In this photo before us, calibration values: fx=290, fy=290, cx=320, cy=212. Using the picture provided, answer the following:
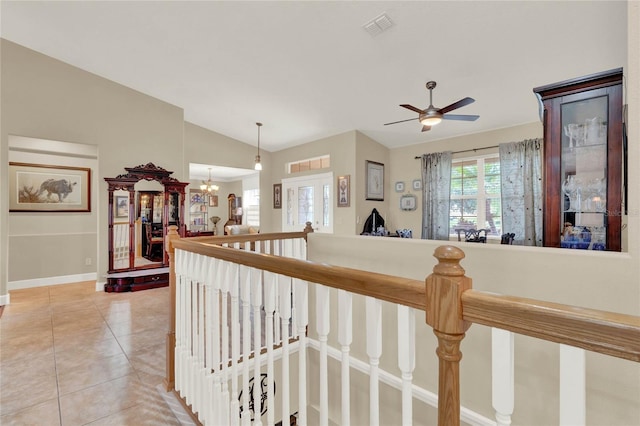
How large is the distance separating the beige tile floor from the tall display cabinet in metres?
2.79

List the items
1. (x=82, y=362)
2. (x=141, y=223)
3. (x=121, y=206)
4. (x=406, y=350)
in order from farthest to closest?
(x=141, y=223) → (x=121, y=206) → (x=82, y=362) → (x=406, y=350)

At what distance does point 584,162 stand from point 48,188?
22.5ft

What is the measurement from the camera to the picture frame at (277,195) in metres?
6.97

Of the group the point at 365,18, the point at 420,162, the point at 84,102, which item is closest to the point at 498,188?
the point at 420,162

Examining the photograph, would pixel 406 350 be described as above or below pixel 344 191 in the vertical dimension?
below

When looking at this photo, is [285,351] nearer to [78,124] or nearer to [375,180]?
[375,180]

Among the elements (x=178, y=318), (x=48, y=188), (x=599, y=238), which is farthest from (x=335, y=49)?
(x=48, y=188)

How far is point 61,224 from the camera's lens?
193 inches

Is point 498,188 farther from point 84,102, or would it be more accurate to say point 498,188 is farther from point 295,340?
point 84,102

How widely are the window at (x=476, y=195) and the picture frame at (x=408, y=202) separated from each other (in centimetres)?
67

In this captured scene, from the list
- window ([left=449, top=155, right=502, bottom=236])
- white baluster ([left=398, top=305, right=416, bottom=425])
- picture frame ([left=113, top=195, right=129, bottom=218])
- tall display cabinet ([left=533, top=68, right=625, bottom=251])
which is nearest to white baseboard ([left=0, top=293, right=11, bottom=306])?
picture frame ([left=113, top=195, right=129, bottom=218])

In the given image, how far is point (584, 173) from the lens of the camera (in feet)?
6.14

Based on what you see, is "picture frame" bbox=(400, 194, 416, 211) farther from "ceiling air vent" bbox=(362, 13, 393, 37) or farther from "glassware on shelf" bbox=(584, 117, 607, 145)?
"glassware on shelf" bbox=(584, 117, 607, 145)

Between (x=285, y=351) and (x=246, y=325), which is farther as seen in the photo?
(x=246, y=325)
